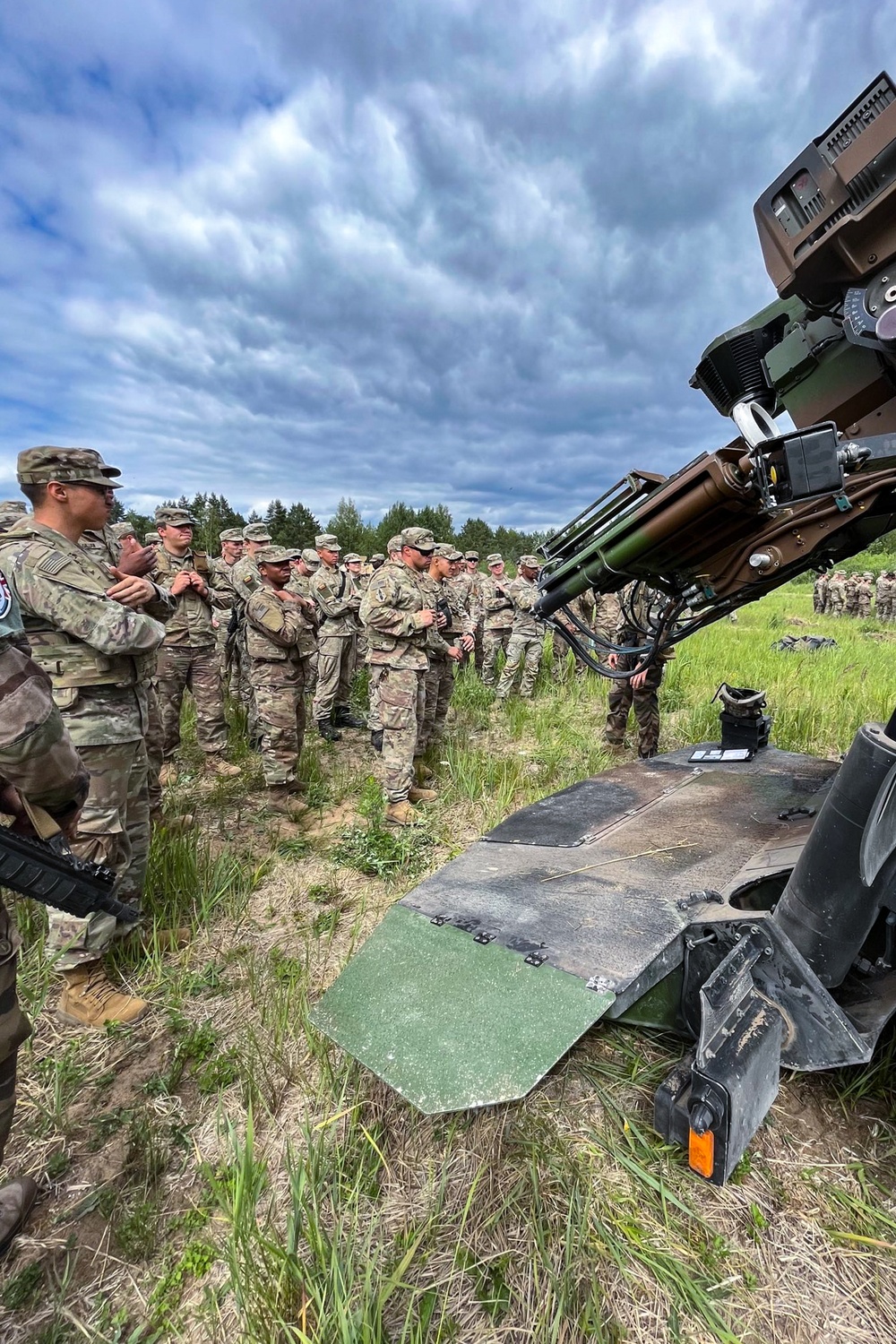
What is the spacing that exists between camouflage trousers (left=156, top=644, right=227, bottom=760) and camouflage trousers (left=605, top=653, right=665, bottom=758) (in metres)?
4.16

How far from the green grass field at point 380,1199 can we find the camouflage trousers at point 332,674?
5.23 meters

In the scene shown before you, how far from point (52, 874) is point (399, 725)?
3.53 meters

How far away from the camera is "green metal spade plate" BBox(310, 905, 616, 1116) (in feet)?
5.17

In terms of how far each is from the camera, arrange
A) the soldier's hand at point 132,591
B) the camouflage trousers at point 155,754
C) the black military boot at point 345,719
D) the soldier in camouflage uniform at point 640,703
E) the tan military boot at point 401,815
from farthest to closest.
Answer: the black military boot at point 345,719, the soldier in camouflage uniform at point 640,703, the tan military boot at point 401,815, the camouflage trousers at point 155,754, the soldier's hand at point 132,591

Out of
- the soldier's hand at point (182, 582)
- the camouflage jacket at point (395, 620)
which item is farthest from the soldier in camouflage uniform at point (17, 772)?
the soldier's hand at point (182, 582)

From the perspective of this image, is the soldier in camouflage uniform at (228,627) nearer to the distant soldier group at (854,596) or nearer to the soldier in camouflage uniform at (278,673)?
the soldier in camouflage uniform at (278,673)

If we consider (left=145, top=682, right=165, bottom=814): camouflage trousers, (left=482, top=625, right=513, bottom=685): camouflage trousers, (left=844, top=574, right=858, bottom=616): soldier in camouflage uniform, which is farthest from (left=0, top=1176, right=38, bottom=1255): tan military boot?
(left=844, top=574, right=858, bottom=616): soldier in camouflage uniform

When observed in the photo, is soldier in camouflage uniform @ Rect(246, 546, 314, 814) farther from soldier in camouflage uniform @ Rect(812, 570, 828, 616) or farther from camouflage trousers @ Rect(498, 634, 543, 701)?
soldier in camouflage uniform @ Rect(812, 570, 828, 616)

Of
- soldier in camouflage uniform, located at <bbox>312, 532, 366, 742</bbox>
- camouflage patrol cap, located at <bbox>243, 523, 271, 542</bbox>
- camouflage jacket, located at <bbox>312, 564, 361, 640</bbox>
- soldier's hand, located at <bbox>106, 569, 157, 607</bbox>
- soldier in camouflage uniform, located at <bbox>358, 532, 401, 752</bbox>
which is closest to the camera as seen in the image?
soldier's hand, located at <bbox>106, 569, 157, 607</bbox>

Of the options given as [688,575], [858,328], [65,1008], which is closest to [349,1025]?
[65,1008]

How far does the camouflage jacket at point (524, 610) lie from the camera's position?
10516 mm

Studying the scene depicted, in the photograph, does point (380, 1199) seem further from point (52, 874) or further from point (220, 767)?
point (220, 767)

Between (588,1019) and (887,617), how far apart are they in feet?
78.2

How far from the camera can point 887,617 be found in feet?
67.7
